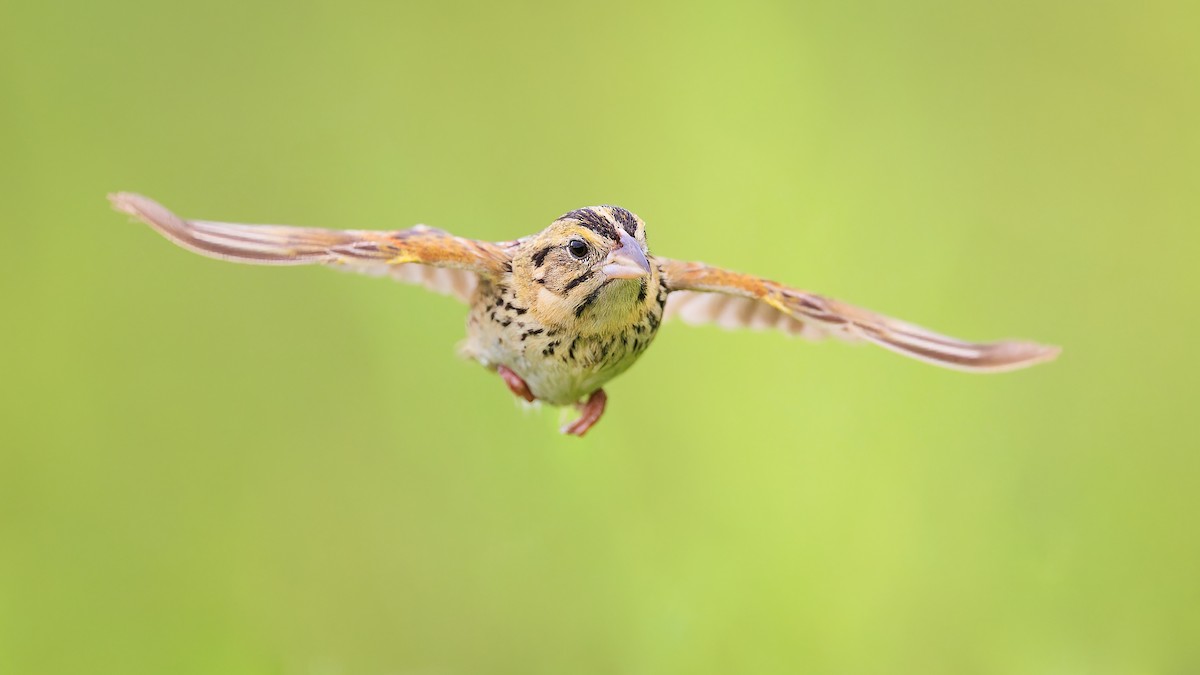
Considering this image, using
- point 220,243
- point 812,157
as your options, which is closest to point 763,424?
point 812,157

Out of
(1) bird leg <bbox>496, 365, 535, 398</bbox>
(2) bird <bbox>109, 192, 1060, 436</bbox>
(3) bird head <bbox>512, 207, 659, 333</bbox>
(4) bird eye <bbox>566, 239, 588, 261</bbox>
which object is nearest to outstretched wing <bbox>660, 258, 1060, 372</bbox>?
(2) bird <bbox>109, 192, 1060, 436</bbox>

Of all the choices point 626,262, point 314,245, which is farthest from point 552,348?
point 314,245

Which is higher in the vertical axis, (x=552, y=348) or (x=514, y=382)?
(x=552, y=348)

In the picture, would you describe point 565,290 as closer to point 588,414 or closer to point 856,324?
point 588,414

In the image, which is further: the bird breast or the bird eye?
the bird breast

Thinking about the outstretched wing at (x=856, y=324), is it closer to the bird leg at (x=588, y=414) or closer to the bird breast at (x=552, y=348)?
the bird breast at (x=552, y=348)

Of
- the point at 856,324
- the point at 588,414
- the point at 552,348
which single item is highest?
the point at 856,324

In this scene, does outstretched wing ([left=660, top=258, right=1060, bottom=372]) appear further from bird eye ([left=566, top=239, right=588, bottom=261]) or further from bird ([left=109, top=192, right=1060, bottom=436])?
bird eye ([left=566, top=239, right=588, bottom=261])

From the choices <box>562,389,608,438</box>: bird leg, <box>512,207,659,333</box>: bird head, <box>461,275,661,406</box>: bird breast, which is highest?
<box>512,207,659,333</box>: bird head

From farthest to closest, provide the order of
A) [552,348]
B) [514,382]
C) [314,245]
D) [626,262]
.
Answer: [514,382]
[552,348]
[314,245]
[626,262]
